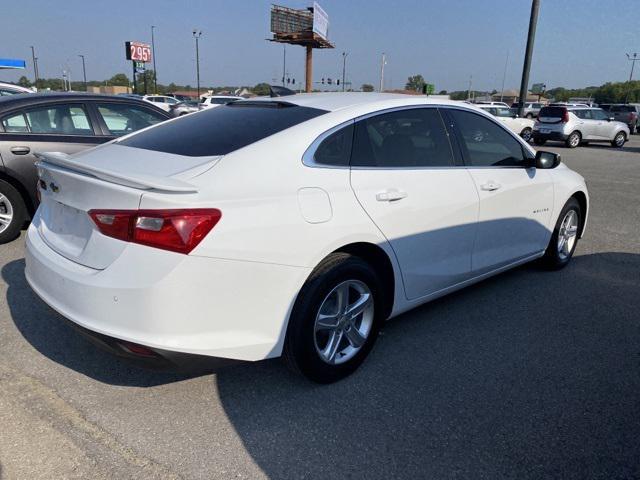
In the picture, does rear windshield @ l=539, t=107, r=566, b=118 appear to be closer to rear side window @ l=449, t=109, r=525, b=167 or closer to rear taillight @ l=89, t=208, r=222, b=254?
rear side window @ l=449, t=109, r=525, b=167

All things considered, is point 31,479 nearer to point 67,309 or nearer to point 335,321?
point 67,309

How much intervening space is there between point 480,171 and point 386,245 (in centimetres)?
119

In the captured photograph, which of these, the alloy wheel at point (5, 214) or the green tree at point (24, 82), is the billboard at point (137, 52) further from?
the alloy wheel at point (5, 214)

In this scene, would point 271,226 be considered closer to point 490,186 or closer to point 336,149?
point 336,149

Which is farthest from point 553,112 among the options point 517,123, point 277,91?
point 277,91

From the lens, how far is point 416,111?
3.49 meters

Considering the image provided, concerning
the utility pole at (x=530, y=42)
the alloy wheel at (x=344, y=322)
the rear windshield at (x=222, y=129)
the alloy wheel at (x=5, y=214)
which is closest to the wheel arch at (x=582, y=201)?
the alloy wheel at (x=344, y=322)

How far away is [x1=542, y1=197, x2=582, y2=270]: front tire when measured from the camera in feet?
15.9

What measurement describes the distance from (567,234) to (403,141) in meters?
2.71

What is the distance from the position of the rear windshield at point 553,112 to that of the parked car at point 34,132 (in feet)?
62.6

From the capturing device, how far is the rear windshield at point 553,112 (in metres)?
20.5

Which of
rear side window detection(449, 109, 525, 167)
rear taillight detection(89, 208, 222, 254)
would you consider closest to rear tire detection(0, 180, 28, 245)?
rear taillight detection(89, 208, 222, 254)

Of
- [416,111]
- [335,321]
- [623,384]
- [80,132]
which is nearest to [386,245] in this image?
[335,321]

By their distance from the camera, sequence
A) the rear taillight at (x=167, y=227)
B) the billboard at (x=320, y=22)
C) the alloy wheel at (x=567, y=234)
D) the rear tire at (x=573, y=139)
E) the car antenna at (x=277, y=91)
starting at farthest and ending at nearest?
the billboard at (x=320, y=22) → the rear tire at (x=573, y=139) → the alloy wheel at (x=567, y=234) → the car antenna at (x=277, y=91) → the rear taillight at (x=167, y=227)
